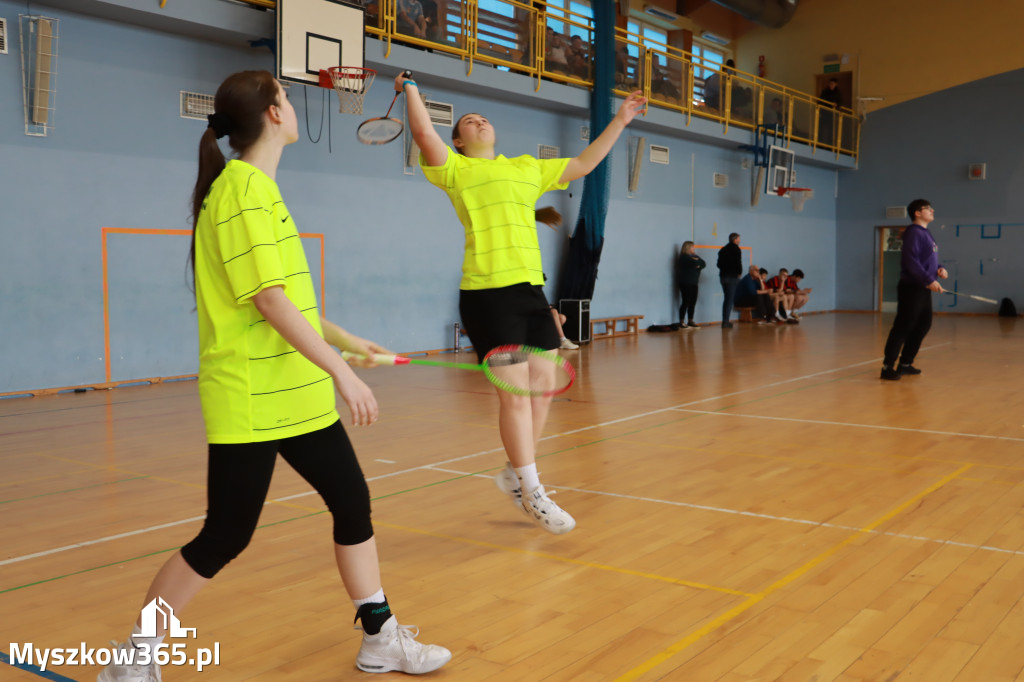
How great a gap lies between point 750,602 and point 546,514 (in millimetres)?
1042

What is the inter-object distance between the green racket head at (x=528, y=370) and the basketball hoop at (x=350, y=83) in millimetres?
6547

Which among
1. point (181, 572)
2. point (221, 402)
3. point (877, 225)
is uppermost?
point (877, 225)

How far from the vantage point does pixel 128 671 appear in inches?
89.5

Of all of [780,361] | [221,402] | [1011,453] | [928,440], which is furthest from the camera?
[780,361]

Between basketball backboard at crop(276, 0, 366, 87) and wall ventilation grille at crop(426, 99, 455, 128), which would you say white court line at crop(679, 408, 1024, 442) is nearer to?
basketball backboard at crop(276, 0, 366, 87)

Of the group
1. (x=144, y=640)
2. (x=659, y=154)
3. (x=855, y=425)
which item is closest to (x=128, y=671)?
(x=144, y=640)

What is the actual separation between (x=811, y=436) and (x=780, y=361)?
5054 millimetres

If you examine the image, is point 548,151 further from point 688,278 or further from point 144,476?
point 144,476

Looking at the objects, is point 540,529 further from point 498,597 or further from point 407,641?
point 407,641

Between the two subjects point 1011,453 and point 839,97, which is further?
point 839,97

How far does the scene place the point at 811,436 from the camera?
6.19 m

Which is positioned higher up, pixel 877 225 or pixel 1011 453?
pixel 877 225

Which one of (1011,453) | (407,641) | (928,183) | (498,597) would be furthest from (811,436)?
(928,183)

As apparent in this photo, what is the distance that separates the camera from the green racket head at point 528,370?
12.2ft
